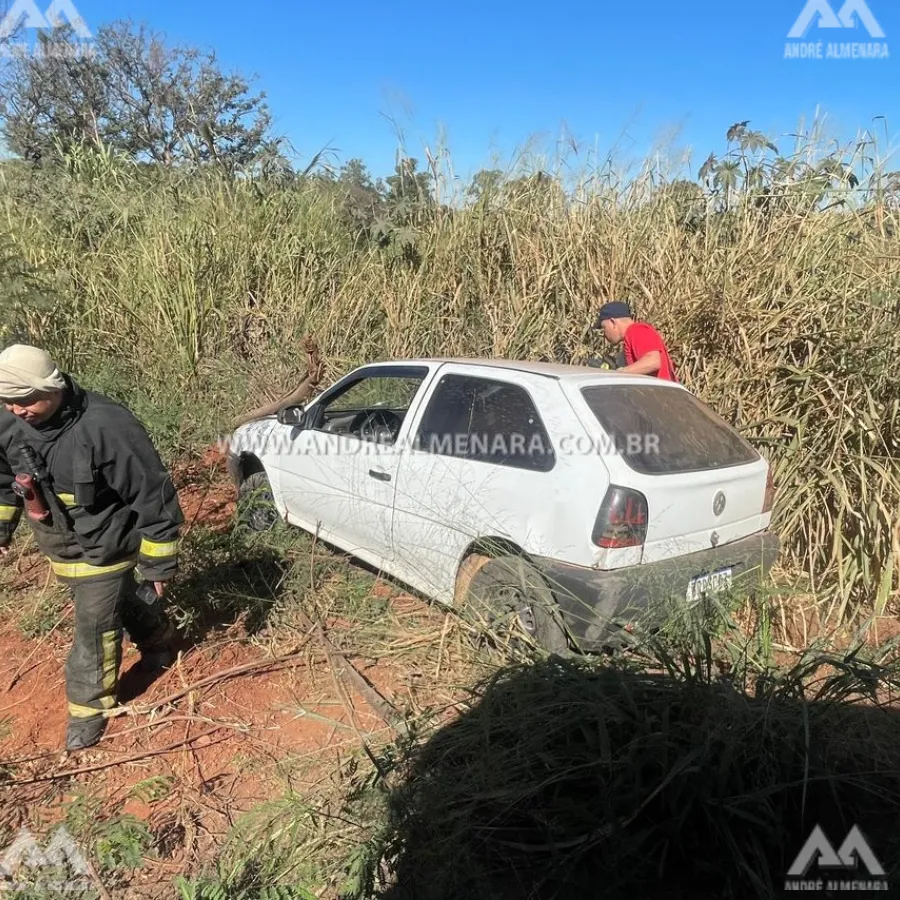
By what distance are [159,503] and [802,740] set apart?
98.8 inches

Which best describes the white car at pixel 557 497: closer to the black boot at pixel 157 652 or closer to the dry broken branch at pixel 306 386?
the black boot at pixel 157 652

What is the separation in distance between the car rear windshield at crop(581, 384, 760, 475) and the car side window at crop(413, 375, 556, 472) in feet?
0.99

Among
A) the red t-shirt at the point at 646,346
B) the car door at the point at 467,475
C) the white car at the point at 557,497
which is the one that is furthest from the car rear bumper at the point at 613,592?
the red t-shirt at the point at 646,346

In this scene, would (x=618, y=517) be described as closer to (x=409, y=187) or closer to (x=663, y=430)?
(x=663, y=430)

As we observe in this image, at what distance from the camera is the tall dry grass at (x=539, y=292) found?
3689 millimetres

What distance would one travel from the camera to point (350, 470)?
370cm

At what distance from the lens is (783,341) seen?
3957mm

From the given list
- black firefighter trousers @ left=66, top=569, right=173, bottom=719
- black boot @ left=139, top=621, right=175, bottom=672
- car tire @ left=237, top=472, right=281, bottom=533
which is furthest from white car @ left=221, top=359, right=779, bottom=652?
black firefighter trousers @ left=66, top=569, right=173, bottom=719

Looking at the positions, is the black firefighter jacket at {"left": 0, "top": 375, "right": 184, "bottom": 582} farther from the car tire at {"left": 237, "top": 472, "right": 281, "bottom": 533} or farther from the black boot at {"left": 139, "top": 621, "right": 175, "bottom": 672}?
the car tire at {"left": 237, "top": 472, "right": 281, "bottom": 533}

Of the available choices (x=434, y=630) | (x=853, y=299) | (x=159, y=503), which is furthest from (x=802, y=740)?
(x=853, y=299)

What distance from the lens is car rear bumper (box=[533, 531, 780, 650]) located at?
252 cm

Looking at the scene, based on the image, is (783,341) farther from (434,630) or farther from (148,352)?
(148,352)

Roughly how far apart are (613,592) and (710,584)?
584 millimetres

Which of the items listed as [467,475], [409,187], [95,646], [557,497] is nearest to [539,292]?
[409,187]
